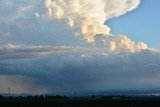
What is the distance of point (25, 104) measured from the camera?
139125 millimetres

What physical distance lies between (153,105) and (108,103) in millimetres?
16769

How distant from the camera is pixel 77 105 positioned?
13688 centimetres

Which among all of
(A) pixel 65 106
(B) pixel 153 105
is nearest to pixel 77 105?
(A) pixel 65 106

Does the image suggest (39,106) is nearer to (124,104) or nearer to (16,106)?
(16,106)

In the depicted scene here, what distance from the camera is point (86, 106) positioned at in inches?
5217

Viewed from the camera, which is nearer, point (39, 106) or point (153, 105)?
point (153, 105)

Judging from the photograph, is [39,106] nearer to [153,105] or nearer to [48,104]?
[48,104]

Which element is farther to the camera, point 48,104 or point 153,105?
point 48,104

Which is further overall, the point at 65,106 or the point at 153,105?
the point at 65,106

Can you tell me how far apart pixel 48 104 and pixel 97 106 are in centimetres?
1516

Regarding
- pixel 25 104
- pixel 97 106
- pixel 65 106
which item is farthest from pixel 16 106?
pixel 97 106

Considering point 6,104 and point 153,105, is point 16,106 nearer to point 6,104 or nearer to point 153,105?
point 6,104

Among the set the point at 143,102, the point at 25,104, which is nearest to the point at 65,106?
the point at 25,104

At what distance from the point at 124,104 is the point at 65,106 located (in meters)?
17.6
